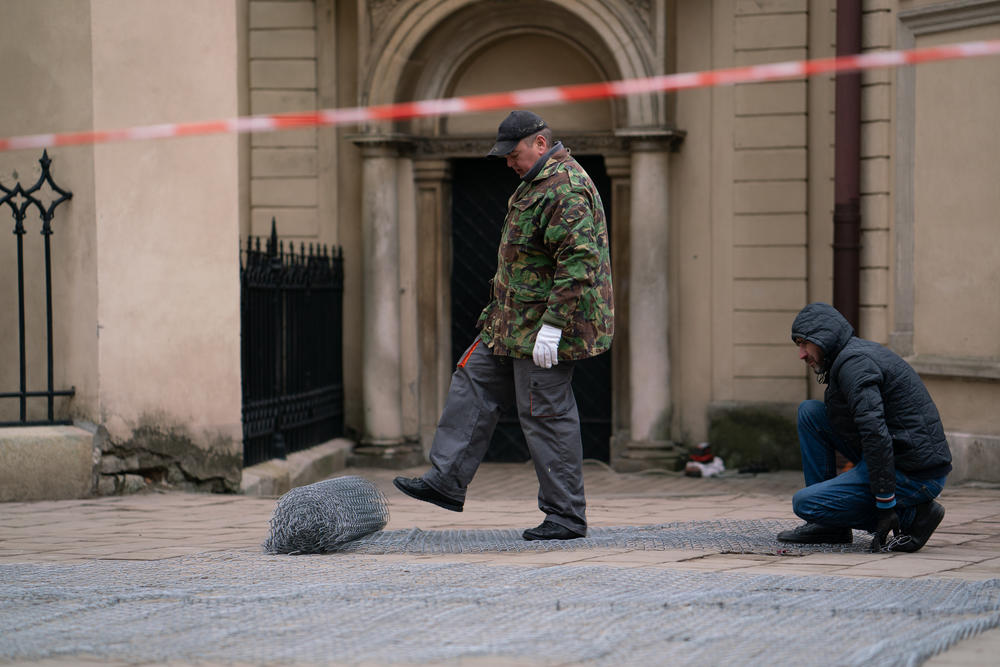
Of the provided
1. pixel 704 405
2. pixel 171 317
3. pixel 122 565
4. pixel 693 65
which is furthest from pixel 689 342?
pixel 122 565

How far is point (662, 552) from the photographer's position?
5.70 m

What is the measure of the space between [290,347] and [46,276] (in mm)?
2672

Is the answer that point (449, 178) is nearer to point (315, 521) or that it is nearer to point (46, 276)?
point (46, 276)

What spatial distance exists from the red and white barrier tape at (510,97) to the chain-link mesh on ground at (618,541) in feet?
9.91

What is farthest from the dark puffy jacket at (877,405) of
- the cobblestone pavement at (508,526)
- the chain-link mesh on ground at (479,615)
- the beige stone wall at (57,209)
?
the beige stone wall at (57,209)

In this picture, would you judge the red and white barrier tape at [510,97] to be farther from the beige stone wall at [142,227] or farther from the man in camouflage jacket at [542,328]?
the man in camouflage jacket at [542,328]

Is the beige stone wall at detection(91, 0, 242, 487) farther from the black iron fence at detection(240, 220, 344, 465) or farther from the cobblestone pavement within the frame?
the black iron fence at detection(240, 220, 344, 465)

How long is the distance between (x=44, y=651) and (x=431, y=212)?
8.16 m

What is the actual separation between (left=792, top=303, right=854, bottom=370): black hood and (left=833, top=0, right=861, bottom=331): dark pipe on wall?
170 inches

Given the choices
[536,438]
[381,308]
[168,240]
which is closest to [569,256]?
[536,438]

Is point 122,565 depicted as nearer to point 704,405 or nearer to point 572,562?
point 572,562

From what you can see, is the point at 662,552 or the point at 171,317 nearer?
the point at 662,552

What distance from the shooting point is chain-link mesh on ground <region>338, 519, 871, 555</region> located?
19.0ft

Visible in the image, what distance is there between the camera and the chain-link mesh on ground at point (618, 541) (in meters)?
5.79
